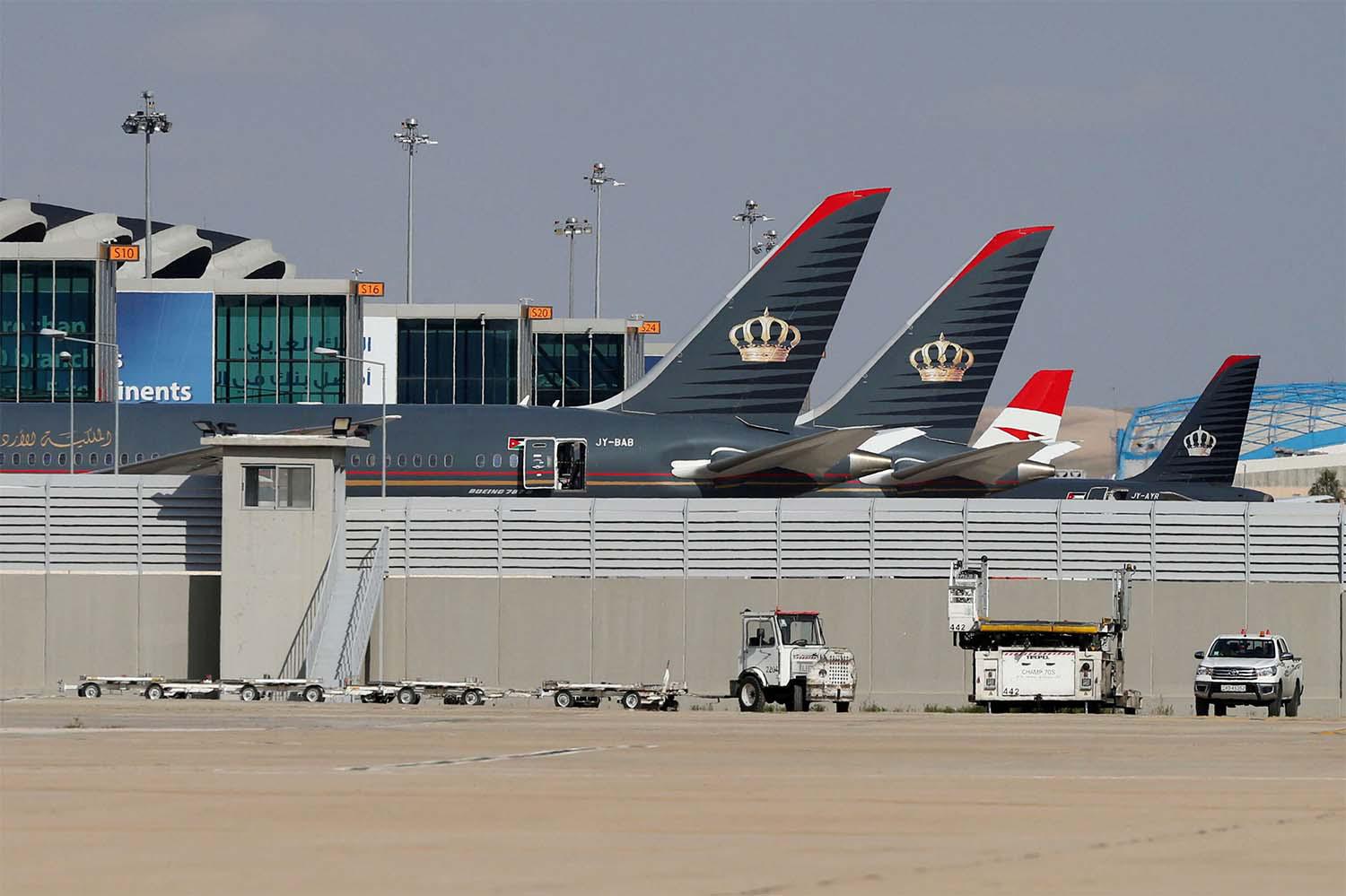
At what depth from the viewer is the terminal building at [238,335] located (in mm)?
101250

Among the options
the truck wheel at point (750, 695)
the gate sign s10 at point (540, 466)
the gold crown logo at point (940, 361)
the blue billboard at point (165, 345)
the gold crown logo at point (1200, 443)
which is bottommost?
the truck wheel at point (750, 695)

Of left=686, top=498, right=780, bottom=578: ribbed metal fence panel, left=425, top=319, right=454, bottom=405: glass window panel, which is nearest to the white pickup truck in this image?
left=686, top=498, right=780, bottom=578: ribbed metal fence panel

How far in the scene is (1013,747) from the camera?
96.1 ft

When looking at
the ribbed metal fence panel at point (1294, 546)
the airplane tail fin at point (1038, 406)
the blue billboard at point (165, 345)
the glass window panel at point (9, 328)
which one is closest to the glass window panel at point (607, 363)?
the blue billboard at point (165, 345)

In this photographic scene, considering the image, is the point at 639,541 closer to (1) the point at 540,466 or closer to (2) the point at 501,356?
(1) the point at 540,466

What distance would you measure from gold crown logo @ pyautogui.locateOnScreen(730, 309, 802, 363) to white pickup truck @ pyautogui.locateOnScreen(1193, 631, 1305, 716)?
20.2 m

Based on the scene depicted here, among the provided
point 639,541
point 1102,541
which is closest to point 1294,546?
point 1102,541

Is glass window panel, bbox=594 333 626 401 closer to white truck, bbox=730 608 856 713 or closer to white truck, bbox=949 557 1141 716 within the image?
white truck, bbox=730 608 856 713

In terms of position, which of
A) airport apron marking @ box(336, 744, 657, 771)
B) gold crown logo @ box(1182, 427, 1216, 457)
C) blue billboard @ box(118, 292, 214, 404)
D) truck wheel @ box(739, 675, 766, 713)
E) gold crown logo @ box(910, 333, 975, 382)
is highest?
blue billboard @ box(118, 292, 214, 404)

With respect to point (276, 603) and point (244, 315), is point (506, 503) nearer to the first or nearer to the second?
point (276, 603)

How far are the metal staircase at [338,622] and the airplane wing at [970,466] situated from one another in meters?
16.8

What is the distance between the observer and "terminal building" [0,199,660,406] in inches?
3986

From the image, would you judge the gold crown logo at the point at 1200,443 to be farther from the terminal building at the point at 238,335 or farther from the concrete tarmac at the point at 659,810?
the concrete tarmac at the point at 659,810

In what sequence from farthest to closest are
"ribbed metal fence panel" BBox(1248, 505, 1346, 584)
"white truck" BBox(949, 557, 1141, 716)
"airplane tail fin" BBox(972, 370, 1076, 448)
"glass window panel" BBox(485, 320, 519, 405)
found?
1. "glass window panel" BBox(485, 320, 519, 405)
2. "airplane tail fin" BBox(972, 370, 1076, 448)
3. "ribbed metal fence panel" BBox(1248, 505, 1346, 584)
4. "white truck" BBox(949, 557, 1141, 716)
